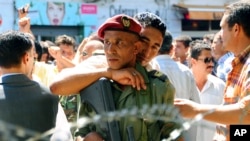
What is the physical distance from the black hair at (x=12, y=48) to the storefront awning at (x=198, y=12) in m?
14.1

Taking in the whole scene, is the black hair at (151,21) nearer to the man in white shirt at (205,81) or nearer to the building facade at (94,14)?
the man in white shirt at (205,81)

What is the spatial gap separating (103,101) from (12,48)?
73cm

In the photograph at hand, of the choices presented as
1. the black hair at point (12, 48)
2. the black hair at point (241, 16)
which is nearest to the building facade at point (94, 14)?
the black hair at point (12, 48)

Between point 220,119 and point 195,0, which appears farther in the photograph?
point 195,0

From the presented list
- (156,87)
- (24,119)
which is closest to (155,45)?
(156,87)

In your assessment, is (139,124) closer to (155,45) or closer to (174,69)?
(155,45)

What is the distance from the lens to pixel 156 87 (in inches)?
92.5

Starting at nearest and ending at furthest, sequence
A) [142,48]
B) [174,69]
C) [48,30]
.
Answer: [142,48], [174,69], [48,30]

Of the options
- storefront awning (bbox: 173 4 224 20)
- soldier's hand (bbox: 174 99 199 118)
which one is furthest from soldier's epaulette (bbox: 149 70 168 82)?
storefront awning (bbox: 173 4 224 20)

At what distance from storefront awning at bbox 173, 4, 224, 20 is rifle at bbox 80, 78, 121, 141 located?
14503 mm

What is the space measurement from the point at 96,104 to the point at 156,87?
0.26 metres

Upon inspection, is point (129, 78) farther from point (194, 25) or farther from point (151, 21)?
point (194, 25)

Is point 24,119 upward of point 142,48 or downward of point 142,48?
downward

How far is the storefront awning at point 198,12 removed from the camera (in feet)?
54.7
